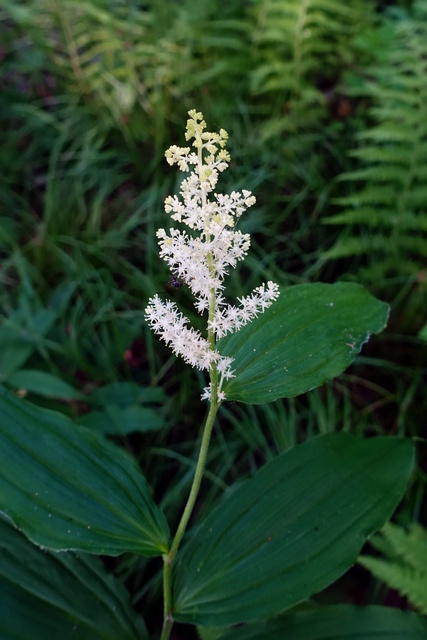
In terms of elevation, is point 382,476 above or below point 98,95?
below

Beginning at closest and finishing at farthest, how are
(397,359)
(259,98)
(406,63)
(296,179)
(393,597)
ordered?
(393,597) < (397,359) < (406,63) < (296,179) < (259,98)

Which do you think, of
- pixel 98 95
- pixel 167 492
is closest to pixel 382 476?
pixel 167 492

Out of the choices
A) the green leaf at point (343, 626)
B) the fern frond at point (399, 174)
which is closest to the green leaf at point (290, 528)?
the green leaf at point (343, 626)

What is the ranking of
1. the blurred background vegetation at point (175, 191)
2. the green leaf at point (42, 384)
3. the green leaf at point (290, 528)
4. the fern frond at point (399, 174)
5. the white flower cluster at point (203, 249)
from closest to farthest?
1. the white flower cluster at point (203, 249)
2. the green leaf at point (290, 528)
3. the green leaf at point (42, 384)
4. the blurred background vegetation at point (175, 191)
5. the fern frond at point (399, 174)

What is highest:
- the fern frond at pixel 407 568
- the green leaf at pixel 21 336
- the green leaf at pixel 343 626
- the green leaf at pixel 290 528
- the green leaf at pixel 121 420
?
the green leaf at pixel 21 336

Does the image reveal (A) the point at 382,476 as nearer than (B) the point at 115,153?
Yes

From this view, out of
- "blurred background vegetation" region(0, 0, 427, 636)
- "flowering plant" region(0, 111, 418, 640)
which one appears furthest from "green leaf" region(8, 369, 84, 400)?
"flowering plant" region(0, 111, 418, 640)

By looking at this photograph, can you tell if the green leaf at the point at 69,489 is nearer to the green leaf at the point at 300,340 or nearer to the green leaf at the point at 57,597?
the green leaf at the point at 57,597

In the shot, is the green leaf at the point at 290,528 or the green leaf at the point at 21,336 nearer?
the green leaf at the point at 290,528

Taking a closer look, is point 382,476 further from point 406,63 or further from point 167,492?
point 406,63

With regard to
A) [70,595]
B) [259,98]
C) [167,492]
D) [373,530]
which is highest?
[259,98]
